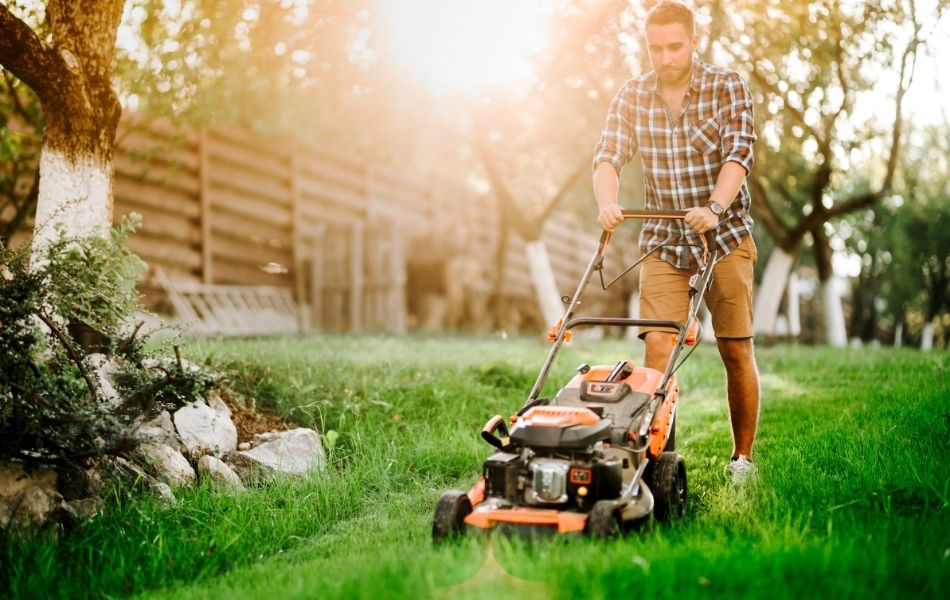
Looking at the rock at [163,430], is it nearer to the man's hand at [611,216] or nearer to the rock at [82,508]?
the rock at [82,508]

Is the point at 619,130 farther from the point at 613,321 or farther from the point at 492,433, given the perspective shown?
the point at 492,433

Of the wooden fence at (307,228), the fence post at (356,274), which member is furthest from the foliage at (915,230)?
the fence post at (356,274)

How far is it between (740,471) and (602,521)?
141 centimetres

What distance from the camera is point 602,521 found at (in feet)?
10.4

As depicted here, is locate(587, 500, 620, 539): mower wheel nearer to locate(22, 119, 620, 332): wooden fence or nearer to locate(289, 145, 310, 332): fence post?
locate(22, 119, 620, 332): wooden fence

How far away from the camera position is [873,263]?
20.9 metres

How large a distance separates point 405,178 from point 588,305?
5.97 m

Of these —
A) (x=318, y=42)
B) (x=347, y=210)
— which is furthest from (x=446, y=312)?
(x=318, y=42)

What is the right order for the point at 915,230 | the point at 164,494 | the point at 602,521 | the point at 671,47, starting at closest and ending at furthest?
the point at 602,521
the point at 671,47
the point at 164,494
the point at 915,230

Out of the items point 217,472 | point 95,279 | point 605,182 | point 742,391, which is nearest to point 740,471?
point 742,391

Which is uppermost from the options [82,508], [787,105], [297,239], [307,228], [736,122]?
[787,105]

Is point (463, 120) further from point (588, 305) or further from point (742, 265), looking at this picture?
point (742, 265)

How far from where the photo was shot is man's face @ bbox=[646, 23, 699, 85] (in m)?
4.15

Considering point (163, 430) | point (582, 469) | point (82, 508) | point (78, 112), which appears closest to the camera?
point (582, 469)
